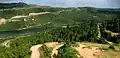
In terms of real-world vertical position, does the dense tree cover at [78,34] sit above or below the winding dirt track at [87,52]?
below

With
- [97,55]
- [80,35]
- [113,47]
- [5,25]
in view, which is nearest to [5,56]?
[97,55]

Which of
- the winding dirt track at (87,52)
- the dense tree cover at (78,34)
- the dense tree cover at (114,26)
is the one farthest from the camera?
the dense tree cover at (114,26)

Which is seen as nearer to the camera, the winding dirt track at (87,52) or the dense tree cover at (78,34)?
the winding dirt track at (87,52)

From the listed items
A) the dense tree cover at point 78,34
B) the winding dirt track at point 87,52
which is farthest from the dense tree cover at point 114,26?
the winding dirt track at point 87,52

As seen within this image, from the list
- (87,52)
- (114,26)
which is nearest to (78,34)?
(114,26)

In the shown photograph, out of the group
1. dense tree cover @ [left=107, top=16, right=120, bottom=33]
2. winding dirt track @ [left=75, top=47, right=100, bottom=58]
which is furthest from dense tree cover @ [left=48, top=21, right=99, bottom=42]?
winding dirt track @ [left=75, top=47, right=100, bottom=58]

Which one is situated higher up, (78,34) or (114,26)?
(114,26)

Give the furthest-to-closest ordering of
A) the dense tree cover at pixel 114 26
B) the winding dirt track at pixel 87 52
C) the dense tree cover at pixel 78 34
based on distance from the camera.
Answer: the dense tree cover at pixel 114 26 → the dense tree cover at pixel 78 34 → the winding dirt track at pixel 87 52

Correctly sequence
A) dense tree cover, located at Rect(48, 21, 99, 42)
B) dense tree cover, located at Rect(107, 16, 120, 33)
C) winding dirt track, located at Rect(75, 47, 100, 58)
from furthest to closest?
dense tree cover, located at Rect(107, 16, 120, 33) < dense tree cover, located at Rect(48, 21, 99, 42) < winding dirt track, located at Rect(75, 47, 100, 58)

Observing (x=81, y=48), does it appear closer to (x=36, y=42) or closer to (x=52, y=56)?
(x=52, y=56)

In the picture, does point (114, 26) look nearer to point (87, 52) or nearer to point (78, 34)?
point (78, 34)

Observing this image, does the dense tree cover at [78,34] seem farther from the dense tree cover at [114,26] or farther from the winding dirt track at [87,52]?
the winding dirt track at [87,52]

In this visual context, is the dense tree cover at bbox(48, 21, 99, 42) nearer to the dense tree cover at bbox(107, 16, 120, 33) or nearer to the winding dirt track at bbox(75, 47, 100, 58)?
the dense tree cover at bbox(107, 16, 120, 33)
